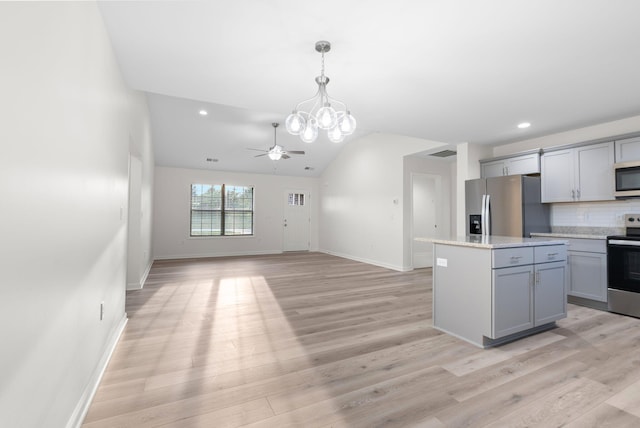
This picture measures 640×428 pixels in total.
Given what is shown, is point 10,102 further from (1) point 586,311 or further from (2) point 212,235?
(2) point 212,235

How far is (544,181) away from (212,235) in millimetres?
7945

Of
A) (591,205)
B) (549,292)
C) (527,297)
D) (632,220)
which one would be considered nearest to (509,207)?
(591,205)

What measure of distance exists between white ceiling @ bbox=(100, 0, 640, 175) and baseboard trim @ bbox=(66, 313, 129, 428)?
2.43m

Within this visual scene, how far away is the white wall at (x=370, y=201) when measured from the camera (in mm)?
6438

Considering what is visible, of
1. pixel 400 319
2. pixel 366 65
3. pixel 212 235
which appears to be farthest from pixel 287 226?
pixel 366 65

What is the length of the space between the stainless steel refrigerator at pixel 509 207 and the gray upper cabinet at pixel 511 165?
23 cm

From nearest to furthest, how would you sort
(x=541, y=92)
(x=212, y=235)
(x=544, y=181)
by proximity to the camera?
1. (x=541, y=92)
2. (x=544, y=181)
3. (x=212, y=235)

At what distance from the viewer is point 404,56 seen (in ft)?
8.14

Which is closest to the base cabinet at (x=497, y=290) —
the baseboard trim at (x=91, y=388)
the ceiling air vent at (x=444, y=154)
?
the baseboard trim at (x=91, y=388)

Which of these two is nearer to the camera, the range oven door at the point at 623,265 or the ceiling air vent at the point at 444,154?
the range oven door at the point at 623,265

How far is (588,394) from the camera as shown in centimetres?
197

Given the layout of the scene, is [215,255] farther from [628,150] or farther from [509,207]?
[628,150]

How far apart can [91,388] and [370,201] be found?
20.9 feet

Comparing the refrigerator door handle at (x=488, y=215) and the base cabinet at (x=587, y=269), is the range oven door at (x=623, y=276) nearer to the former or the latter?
the base cabinet at (x=587, y=269)
